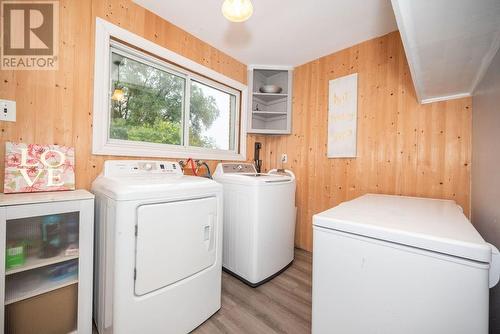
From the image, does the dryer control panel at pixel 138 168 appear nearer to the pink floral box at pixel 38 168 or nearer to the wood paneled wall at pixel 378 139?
the pink floral box at pixel 38 168

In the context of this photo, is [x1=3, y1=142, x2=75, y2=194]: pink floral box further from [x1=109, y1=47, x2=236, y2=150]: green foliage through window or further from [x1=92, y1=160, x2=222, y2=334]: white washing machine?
[x1=109, y1=47, x2=236, y2=150]: green foliage through window

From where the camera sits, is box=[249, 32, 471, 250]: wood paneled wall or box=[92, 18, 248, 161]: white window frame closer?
box=[92, 18, 248, 161]: white window frame

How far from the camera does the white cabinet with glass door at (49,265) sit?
101 centimetres


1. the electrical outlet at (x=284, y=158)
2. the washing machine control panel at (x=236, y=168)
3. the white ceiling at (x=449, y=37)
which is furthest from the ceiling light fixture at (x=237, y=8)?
the electrical outlet at (x=284, y=158)

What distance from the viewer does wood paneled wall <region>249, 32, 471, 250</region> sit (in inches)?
65.1

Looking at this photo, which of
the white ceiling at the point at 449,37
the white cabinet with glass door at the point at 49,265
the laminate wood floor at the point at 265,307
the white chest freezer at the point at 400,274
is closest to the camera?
the white chest freezer at the point at 400,274

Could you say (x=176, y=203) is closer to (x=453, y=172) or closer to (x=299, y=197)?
(x=299, y=197)

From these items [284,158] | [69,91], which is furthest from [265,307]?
[69,91]

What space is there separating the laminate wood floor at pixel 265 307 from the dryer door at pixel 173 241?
0.41 m

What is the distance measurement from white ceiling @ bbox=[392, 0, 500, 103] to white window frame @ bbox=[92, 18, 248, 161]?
5.74ft

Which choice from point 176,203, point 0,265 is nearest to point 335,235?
point 176,203

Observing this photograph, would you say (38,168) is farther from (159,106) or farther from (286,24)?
(286,24)

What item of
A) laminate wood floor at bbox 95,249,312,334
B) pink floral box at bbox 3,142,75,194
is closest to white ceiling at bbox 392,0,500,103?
laminate wood floor at bbox 95,249,312,334

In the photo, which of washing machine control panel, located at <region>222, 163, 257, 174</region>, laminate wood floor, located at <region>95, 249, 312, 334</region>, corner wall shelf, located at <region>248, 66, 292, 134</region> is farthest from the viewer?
corner wall shelf, located at <region>248, 66, 292, 134</region>
